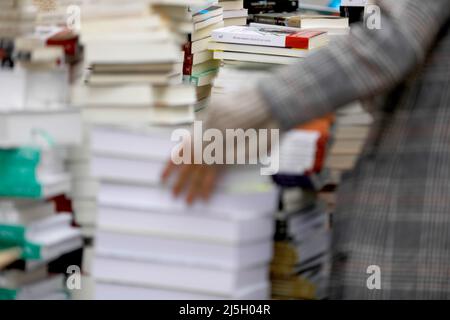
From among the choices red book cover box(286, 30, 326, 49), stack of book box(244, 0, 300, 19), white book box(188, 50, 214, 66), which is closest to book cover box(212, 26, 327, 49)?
red book cover box(286, 30, 326, 49)

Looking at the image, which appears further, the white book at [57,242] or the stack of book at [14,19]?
the stack of book at [14,19]

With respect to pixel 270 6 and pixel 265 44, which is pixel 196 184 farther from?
pixel 270 6

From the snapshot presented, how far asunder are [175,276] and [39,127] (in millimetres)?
396

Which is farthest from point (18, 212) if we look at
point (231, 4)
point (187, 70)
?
point (231, 4)

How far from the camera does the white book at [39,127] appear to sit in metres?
1.58

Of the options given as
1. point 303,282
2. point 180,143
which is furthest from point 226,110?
point 303,282

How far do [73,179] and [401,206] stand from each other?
64 centimetres

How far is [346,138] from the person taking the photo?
1697mm

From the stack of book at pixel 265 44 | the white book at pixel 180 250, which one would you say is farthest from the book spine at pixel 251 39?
the white book at pixel 180 250

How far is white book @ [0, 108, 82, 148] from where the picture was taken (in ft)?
5.19

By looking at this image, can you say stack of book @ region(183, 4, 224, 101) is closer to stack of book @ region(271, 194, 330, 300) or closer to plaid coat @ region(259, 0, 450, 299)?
stack of book @ region(271, 194, 330, 300)

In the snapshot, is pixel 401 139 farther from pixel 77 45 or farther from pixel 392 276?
pixel 77 45

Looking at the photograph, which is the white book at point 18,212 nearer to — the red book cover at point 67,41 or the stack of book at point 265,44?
the red book cover at point 67,41

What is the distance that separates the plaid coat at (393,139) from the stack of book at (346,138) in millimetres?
72
